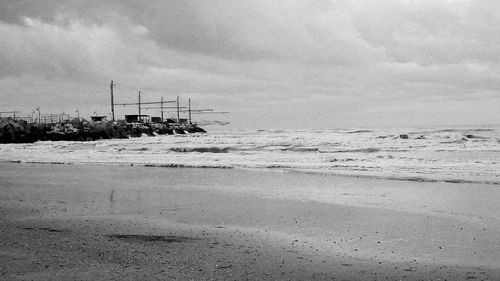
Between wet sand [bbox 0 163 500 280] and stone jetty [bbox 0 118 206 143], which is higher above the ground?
stone jetty [bbox 0 118 206 143]

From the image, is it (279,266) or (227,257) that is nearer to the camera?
(279,266)

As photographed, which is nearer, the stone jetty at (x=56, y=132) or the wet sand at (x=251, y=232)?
the wet sand at (x=251, y=232)

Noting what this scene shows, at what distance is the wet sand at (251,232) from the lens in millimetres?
5145

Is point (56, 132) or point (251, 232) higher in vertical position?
point (56, 132)

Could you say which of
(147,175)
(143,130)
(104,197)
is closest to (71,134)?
(143,130)

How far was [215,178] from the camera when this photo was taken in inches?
604

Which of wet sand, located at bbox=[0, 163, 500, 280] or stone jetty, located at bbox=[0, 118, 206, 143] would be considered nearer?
wet sand, located at bbox=[0, 163, 500, 280]

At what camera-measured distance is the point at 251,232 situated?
7098 millimetres

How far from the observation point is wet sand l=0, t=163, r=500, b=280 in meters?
5.14

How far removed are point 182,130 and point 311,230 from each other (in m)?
98.7

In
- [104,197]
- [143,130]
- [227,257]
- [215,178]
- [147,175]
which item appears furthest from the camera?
[143,130]

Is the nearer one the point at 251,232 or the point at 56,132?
the point at 251,232

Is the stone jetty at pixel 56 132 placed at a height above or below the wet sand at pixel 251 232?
above

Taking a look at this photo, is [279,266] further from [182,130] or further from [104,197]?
[182,130]
